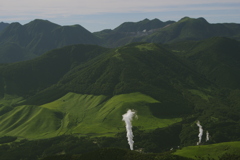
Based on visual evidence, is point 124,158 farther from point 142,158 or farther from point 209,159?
point 209,159

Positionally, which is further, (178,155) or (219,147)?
(219,147)

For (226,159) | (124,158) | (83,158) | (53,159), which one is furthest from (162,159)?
(53,159)

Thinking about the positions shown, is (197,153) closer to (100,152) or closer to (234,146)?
(234,146)

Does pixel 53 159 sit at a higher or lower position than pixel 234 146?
lower

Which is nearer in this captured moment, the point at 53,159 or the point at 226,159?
the point at 226,159

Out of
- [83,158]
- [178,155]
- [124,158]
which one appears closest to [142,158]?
[124,158]

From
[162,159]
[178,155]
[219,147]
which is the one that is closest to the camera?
[162,159]

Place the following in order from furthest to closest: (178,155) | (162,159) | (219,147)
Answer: (219,147)
(178,155)
(162,159)

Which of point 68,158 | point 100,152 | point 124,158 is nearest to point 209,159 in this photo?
point 124,158
